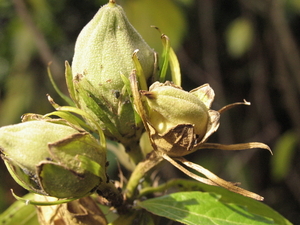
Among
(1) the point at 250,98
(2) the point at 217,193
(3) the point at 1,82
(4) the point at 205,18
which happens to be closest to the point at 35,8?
(3) the point at 1,82

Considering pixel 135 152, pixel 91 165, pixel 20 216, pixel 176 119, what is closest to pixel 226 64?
pixel 135 152

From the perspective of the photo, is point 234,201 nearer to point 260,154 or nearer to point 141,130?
point 141,130

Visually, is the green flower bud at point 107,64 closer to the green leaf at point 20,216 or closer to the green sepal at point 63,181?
the green sepal at point 63,181

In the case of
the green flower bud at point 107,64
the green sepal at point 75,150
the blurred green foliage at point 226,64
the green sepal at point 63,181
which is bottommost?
the blurred green foliage at point 226,64

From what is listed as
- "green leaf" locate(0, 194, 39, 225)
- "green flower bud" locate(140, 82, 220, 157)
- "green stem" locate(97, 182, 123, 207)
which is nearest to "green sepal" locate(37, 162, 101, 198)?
"green stem" locate(97, 182, 123, 207)

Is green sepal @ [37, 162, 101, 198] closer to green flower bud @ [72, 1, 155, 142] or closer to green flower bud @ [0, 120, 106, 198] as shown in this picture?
green flower bud @ [0, 120, 106, 198]

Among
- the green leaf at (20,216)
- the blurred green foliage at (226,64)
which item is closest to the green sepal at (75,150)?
the green leaf at (20,216)
